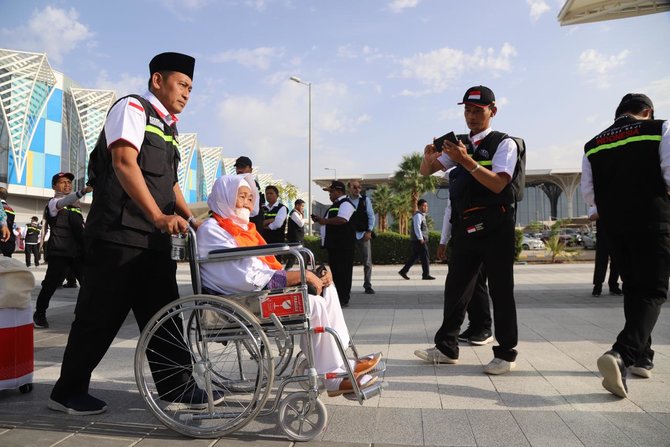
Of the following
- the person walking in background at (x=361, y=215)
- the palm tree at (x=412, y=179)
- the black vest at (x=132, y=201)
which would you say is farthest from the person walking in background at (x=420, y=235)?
the palm tree at (x=412, y=179)

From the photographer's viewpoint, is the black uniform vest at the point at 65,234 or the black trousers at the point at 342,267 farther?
the black trousers at the point at 342,267

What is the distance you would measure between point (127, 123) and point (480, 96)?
2.51 m

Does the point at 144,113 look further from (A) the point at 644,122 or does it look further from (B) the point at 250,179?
(A) the point at 644,122

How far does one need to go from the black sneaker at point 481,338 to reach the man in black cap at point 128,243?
9.12 ft

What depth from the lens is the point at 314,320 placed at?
8.95 ft

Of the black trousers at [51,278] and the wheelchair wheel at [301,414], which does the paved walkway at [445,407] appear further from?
the black trousers at [51,278]

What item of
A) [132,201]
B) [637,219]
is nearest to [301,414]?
[132,201]

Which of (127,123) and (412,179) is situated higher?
(412,179)

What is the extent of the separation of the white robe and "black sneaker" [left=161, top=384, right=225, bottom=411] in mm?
716

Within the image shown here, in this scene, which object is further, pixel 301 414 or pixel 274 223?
pixel 274 223

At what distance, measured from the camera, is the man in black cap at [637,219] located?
133 inches

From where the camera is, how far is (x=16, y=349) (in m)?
3.41

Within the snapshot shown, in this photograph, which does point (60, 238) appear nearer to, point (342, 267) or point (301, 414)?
point (342, 267)

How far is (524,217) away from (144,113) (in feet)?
390
